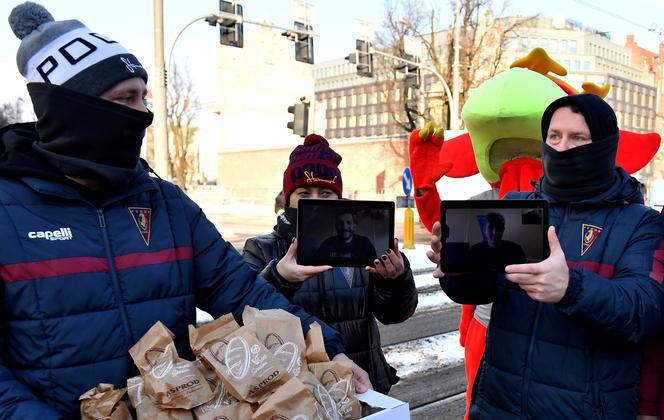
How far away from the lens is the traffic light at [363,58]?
15.5 metres

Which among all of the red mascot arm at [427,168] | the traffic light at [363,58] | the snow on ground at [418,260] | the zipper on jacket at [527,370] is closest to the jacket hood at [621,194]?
the zipper on jacket at [527,370]

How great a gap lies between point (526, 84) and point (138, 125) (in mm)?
2635

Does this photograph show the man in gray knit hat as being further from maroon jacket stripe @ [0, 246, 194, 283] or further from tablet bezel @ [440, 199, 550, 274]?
tablet bezel @ [440, 199, 550, 274]

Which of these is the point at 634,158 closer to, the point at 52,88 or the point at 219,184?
the point at 52,88

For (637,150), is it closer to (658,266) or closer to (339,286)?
(658,266)

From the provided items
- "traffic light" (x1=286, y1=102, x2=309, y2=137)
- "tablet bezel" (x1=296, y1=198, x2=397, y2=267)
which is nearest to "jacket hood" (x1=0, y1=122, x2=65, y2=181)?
"tablet bezel" (x1=296, y1=198, x2=397, y2=267)

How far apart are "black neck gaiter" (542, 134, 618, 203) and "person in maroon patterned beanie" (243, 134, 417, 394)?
2.31 ft

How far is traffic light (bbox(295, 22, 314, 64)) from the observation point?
44.0ft

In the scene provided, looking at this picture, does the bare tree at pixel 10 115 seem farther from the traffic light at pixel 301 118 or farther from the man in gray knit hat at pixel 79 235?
the traffic light at pixel 301 118

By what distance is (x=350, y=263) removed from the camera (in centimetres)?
223

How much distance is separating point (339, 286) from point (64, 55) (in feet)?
4.77

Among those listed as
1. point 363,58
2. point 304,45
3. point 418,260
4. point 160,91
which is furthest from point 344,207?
point 363,58

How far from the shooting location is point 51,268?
4.93ft

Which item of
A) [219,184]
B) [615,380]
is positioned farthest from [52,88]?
[219,184]
